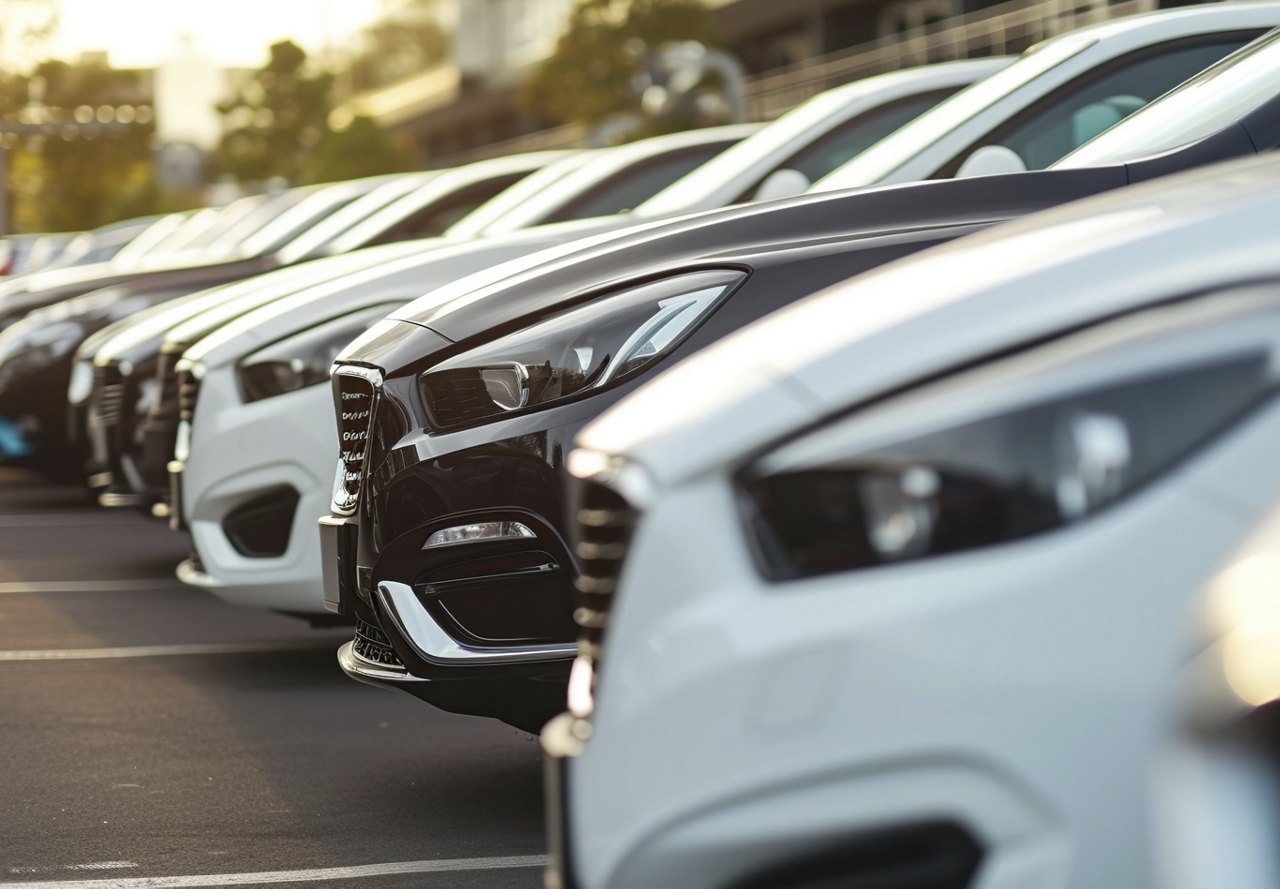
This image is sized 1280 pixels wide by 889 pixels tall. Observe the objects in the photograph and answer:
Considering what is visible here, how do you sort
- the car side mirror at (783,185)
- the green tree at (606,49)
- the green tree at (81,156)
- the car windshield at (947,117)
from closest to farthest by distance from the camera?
1. the car windshield at (947,117)
2. the car side mirror at (783,185)
3. the green tree at (606,49)
4. the green tree at (81,156)

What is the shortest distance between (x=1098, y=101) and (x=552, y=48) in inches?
1263

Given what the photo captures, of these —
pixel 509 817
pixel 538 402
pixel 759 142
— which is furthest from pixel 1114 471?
pixel 759 142

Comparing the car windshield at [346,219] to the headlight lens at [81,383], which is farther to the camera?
the car windshield at [346,219]

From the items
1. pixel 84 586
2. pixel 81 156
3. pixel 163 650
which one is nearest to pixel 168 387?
pixel 163 650

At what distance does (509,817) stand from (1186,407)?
2.81 metres

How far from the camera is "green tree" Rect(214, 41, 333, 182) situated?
58.7 metres

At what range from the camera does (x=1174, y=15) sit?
19.6ft

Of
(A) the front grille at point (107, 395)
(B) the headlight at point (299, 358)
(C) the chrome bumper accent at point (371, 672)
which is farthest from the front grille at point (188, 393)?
(C) the chrome bumper accent at point (371, 672)

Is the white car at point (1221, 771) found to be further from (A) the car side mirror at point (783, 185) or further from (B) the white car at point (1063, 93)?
(A) the car side mirror at point (783, 185)

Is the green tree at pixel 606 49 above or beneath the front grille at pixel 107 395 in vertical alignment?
above

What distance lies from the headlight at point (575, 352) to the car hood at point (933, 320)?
5.16 feet

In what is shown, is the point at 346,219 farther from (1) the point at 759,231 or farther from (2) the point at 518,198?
(1) the point at 759,231

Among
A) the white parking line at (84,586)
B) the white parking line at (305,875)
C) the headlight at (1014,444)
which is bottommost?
the white parking line at (84,586)

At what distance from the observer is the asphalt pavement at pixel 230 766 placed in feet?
13.2
